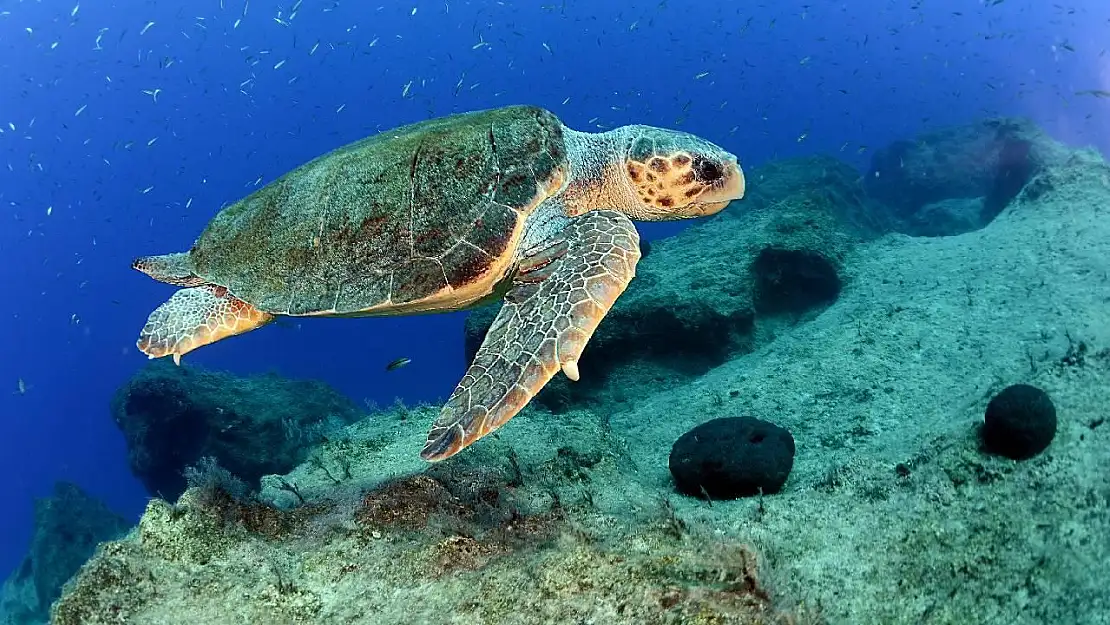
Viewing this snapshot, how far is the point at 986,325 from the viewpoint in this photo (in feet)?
17.0

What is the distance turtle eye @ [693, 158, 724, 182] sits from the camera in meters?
4.58

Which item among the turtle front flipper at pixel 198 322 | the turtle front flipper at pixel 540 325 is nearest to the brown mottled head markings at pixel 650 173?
the turtle front flipper at pixel 540 325

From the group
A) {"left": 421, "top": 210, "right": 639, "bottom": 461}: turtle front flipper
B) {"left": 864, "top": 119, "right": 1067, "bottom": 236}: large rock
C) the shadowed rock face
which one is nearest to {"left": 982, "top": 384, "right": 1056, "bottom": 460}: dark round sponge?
{"left": 421, "top": 210, "right": 639, "bottom": 461}: turtle front flipper

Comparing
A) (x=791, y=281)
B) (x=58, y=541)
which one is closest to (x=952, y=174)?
(x=791, y=281)

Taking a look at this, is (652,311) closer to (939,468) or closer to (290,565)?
(939,468)

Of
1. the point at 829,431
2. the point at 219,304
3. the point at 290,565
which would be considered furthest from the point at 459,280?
the point at 829,431

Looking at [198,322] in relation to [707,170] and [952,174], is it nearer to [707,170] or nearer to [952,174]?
[707,170]

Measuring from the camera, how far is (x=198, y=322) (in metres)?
4.52

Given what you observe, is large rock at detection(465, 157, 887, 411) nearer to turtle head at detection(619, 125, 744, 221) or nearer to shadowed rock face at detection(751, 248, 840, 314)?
shadowed rock face at detection(751, 248, 840, 314)

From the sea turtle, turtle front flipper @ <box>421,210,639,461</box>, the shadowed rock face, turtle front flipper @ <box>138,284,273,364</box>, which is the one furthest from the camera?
the shadowed rock face

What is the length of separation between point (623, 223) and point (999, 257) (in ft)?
16.7

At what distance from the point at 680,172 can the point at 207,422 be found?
9.88m

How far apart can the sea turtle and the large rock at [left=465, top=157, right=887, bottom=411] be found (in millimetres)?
2835

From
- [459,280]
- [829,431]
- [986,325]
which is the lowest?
[986,325]
